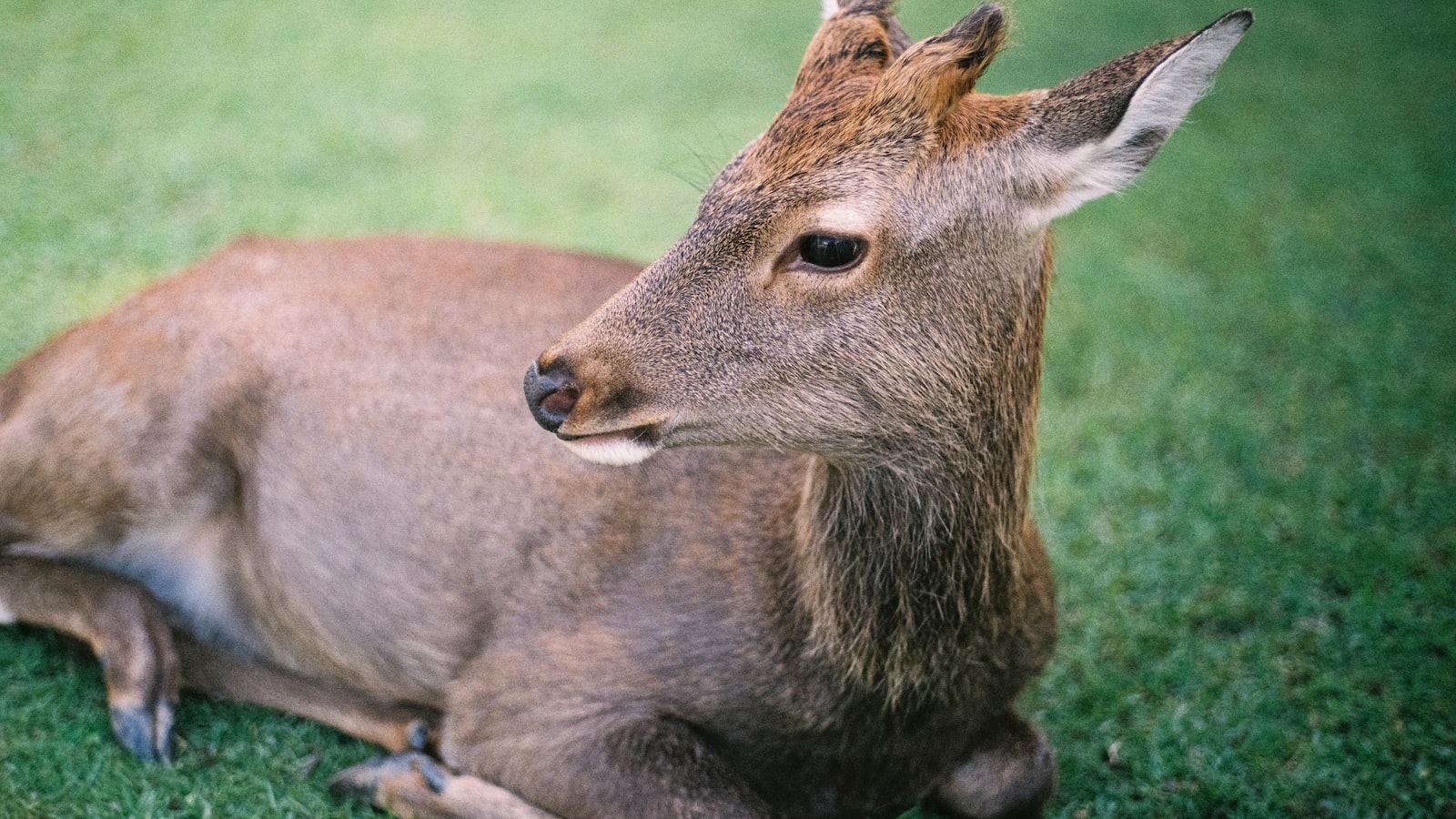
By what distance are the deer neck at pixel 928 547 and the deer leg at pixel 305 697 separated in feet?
3.80

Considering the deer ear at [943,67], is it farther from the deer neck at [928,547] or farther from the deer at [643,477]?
the deer neck at [928,547]

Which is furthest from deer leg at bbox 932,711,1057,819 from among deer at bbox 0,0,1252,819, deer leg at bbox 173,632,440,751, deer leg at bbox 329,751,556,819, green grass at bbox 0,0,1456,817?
deer leg at bbox 173,632,440,751

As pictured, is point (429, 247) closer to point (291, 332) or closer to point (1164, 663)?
point (291, 332)

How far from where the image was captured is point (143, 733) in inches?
117

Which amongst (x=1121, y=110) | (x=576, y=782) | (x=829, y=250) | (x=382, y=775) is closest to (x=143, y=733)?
(x=382, y=775)

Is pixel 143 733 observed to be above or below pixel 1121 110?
below

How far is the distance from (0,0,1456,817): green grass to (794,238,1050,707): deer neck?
0.79 meters

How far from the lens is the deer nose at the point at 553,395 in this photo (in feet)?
7.37

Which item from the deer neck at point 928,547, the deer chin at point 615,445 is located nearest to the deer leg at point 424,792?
the deer neck at point 928,547

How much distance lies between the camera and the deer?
229 centimetres

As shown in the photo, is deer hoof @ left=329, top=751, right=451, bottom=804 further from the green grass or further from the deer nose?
the deer nose

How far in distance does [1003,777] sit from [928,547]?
755 millimetres

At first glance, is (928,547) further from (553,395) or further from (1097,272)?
(1097,272)

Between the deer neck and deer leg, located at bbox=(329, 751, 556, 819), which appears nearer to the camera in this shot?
the deer neck
